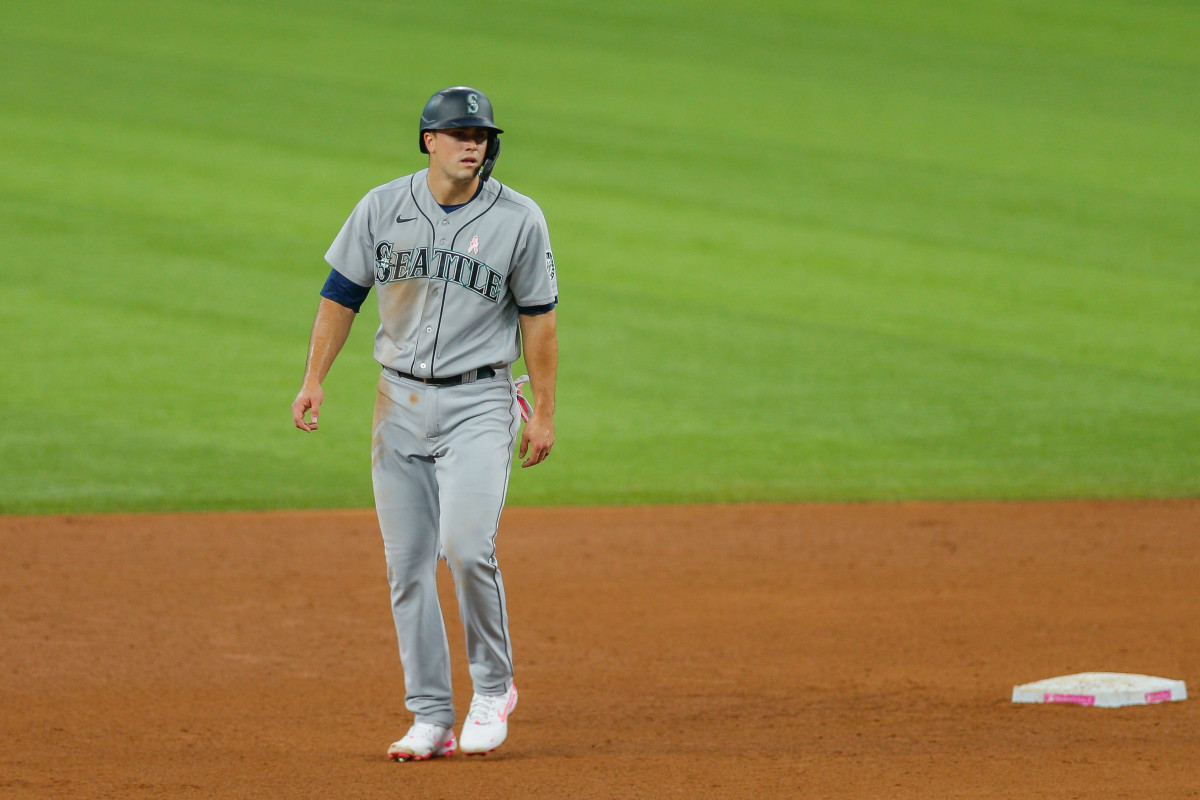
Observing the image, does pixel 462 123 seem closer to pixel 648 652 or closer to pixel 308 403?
pixel 308 403

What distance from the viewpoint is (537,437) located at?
4.73m

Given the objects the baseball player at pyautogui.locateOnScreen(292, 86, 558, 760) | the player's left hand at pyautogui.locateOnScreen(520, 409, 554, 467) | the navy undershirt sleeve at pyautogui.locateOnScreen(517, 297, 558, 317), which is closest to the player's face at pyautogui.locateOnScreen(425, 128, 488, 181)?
the baseball player at pyautogui.locateOnScreen(292, 86, 558, 760)

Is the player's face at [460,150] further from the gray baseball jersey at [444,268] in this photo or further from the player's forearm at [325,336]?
the player's forearm at [325,336]

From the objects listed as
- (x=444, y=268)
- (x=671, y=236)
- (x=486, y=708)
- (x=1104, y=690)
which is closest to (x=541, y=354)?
(x=444, y=268)

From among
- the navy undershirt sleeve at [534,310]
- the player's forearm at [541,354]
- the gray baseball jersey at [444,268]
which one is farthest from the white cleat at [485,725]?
the navy undershirt sleeve at [534,310]

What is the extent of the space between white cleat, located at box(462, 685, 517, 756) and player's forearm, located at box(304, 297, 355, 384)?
1102mm

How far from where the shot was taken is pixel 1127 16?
75.7 feet

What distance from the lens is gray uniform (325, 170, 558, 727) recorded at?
4.62 m

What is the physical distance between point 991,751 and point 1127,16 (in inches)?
808

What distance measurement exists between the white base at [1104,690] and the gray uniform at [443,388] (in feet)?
6.23

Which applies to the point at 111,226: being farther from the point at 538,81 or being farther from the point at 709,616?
the point at 709,616

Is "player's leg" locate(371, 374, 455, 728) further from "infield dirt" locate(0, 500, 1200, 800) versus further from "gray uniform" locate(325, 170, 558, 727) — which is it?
"infield dirt" locate(0, 500, 1200, 800)

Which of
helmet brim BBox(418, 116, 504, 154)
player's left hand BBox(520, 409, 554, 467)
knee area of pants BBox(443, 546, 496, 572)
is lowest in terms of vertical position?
knee area of pants BBox(443, 546, 496, 572)

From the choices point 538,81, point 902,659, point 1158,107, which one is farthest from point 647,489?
point 1158,107
